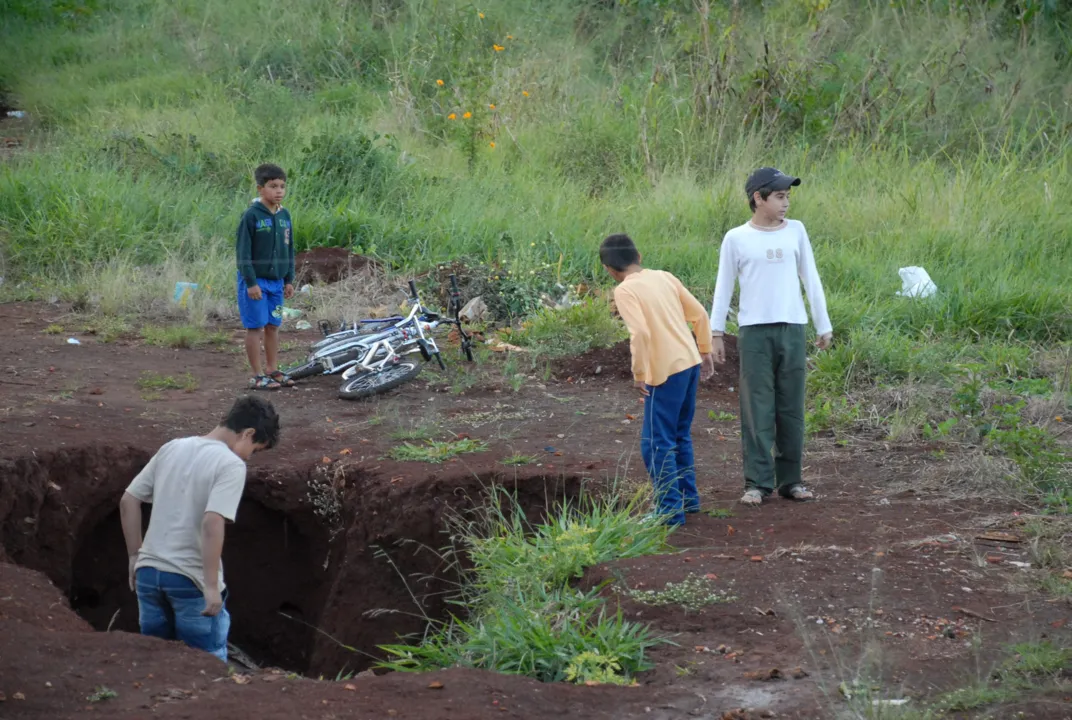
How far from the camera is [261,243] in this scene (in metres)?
7.81

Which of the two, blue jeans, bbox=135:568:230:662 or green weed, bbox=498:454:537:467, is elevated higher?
blue jeans, bbox=135:568:230:662

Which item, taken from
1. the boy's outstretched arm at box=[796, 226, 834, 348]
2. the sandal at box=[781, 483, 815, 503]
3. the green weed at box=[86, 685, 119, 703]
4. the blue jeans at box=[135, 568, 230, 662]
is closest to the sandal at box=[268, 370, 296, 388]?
the blue jeans at box=[135, 568, 230, 662]

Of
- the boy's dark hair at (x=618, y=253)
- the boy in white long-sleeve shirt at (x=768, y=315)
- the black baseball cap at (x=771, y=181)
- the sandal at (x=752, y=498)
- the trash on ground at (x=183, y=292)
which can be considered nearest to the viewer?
the boy's dark hair at (x=618, y=253)

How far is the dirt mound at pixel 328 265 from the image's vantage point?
1070cm

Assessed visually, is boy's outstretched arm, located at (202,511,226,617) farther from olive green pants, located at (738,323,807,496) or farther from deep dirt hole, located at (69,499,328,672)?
olive green pants, located at (738,323,807,496)

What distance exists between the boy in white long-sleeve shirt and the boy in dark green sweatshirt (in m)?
3.39

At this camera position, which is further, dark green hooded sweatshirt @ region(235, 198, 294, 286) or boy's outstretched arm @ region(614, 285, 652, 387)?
dark green hooded sweatshirt @ region(235, 198, 294, 286)

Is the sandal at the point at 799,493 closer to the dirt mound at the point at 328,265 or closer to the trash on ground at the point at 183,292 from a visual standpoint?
the dirt mound at the point at 328,265

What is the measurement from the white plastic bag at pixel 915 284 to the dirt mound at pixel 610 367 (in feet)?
6.45

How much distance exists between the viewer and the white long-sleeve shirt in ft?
18.6

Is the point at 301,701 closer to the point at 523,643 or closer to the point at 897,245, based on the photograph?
the point at 523,643

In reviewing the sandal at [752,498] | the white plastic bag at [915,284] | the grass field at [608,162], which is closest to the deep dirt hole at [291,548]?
the grass field at [608,162]

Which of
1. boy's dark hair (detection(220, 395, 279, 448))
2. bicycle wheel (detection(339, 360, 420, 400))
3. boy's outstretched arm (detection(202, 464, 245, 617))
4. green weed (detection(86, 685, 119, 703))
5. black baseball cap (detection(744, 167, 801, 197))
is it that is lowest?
bicycle wheel (detection(339, 360, 420, 400))

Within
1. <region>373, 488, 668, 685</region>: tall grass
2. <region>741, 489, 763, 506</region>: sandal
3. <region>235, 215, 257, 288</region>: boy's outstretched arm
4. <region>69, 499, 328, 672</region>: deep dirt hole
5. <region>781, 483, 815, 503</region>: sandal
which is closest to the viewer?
<region>373, 488, 668, 685</region>: tall grass
